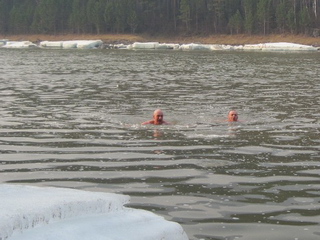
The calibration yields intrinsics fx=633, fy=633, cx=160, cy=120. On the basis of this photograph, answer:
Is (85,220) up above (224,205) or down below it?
above

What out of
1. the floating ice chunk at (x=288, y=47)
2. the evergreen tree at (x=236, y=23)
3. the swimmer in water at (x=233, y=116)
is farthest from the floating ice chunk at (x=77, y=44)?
the swimmer in water at (x=233, y=116)

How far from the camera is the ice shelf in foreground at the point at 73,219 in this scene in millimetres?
5324

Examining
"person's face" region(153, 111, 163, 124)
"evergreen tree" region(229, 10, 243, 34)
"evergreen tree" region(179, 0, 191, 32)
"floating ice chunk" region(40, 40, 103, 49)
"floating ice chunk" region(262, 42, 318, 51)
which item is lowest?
"floating ice chunk" region(262, 42, 318, 51)

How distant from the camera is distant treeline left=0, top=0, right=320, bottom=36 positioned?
9019 cm

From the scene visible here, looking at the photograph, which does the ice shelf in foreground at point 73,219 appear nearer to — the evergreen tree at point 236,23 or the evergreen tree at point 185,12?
the evergreen tree at point 236,23

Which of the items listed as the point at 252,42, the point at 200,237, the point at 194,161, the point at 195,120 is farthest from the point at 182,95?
the point at 252,42

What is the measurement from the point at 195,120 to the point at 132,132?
8.37ft

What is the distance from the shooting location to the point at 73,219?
5.84 metres

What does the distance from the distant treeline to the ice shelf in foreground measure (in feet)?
270

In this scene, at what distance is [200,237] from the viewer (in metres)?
7.21

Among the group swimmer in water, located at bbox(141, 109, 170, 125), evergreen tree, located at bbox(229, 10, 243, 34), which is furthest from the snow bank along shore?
swimmer in water, located at bbox(141, 109, 170, 125)

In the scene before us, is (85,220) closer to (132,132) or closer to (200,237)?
(200,237)

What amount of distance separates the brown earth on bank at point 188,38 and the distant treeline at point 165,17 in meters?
1.87

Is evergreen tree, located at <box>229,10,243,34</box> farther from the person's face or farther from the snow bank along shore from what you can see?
the person's face
